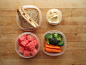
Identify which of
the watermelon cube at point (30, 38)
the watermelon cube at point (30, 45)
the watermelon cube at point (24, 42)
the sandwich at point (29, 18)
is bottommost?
the watermelon cube at point (30, 45)

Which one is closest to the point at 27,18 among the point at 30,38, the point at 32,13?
the point at 32,13

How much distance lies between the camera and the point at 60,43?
1441mm

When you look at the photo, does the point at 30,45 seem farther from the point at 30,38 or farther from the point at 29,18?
the point at 29,18

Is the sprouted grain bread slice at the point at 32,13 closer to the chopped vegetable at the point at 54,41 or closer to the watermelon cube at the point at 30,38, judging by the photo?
the watermelon cube at the point at 30,38

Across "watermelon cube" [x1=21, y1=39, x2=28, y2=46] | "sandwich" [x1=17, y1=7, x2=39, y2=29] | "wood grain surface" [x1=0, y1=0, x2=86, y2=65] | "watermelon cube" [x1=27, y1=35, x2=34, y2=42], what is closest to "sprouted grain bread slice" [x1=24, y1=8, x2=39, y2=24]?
"sandwich" [x1=17, y1=7, x2=39, y2=29]

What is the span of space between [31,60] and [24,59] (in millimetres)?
152

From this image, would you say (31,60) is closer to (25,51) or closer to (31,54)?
(31,54)

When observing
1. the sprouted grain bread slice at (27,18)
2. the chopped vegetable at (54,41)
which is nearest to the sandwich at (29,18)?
the sprouted grain bread slice at (27,18)

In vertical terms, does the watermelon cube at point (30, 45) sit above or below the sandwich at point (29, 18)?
below

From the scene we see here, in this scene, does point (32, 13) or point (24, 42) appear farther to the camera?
point (32, 13)

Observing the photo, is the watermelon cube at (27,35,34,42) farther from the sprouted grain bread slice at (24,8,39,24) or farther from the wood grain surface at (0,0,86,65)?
the sprouted grain bread slice at (24,8,39,24)

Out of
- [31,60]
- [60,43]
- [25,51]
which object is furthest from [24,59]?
[60,43]

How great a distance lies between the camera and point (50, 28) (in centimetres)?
160

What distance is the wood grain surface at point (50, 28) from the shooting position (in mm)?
1583
